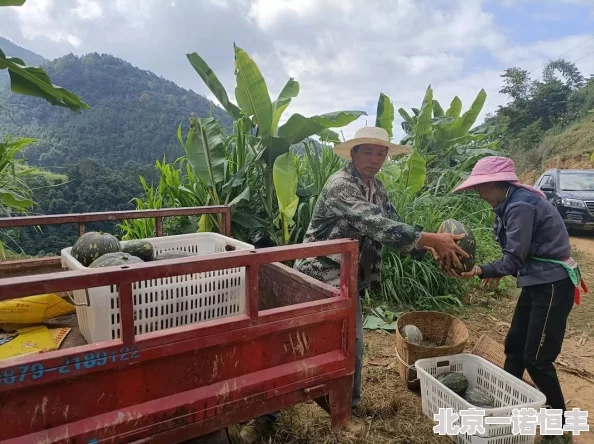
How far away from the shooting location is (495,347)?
3688 millimetres

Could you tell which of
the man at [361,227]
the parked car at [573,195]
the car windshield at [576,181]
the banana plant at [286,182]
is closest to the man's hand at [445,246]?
the man at [361,227]

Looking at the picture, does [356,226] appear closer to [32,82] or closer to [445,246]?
[445,246]

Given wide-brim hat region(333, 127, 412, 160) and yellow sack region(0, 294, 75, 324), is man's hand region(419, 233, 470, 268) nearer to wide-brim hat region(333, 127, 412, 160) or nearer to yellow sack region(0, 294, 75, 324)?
wide-brim hat region(333, 127, 412, 160)

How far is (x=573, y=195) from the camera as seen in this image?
9836mm

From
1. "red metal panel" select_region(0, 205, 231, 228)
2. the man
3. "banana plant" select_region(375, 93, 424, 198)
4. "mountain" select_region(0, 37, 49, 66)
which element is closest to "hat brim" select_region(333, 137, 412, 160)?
the man

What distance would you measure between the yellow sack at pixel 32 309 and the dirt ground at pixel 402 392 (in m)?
1.14

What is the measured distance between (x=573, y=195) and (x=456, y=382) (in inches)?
347

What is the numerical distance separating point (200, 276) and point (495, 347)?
2.87m

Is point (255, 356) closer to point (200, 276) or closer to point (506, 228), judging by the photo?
point (200, 276)

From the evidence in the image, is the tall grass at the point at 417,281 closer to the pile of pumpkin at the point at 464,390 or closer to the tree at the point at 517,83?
the pile of pumpkin at the point at 464,390

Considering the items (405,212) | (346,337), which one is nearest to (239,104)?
(405,212)

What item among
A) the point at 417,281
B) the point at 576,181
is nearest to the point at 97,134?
the point at 576,181

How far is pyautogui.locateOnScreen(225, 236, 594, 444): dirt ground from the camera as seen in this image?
245cm

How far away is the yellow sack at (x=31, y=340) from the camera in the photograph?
1765 mm
